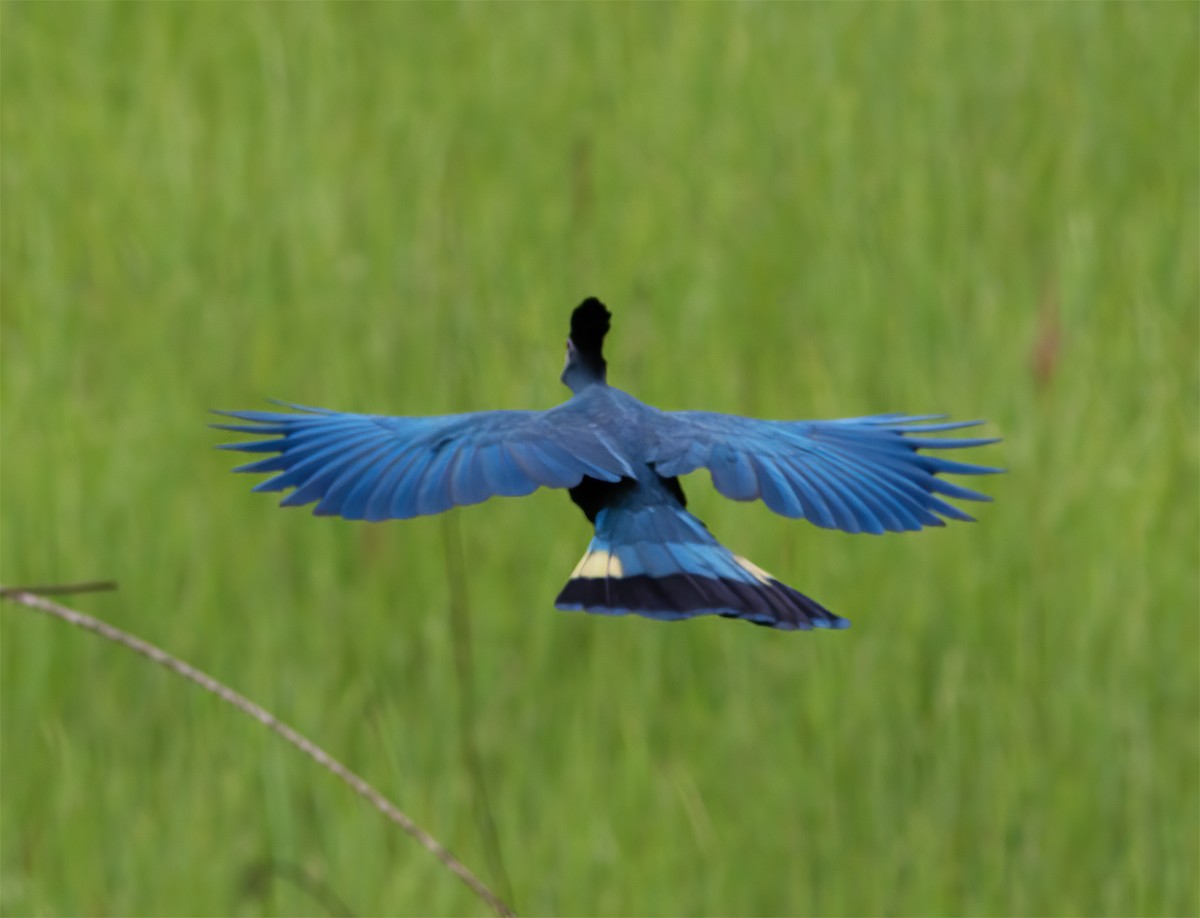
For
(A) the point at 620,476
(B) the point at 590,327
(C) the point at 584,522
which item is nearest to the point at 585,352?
(B) the point at 590,327

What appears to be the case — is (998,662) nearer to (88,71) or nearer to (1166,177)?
(1166,177)

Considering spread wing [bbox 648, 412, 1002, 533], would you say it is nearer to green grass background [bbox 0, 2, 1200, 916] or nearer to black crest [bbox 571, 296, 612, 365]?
black crest [bbox 571, 296, 612, 365]

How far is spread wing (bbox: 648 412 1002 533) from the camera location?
1.56 meters

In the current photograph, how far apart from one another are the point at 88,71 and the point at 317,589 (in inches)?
114

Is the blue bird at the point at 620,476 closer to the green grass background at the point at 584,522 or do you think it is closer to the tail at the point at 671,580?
the tail at the point at 671,580

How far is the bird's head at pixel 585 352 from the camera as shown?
5.07 ft

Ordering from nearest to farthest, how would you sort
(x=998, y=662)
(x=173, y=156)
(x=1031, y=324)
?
(x=998, y=662)
(x=1031, y=324)
(x=173, y=156)

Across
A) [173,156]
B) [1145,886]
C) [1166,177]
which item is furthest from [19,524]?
[1166,177]

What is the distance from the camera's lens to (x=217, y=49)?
7148 mm

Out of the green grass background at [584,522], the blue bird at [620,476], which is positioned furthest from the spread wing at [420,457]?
the green grass background at [584,522]

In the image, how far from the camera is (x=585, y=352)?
163cm

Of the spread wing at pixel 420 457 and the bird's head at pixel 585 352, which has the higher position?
the bird's head at pixel 585 352

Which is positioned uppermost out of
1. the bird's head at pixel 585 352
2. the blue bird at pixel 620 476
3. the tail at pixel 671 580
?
the bird's head at pixel 585 352

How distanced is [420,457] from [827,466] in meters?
0.37
